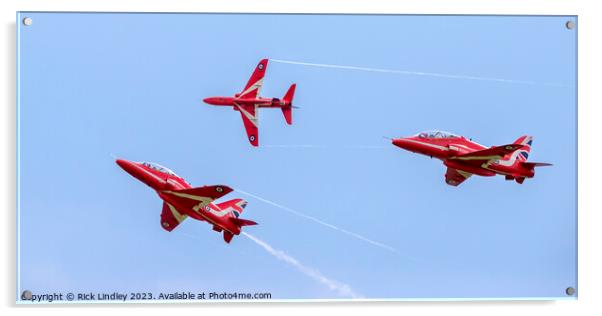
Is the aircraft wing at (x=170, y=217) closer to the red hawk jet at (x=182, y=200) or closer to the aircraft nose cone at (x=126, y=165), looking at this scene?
the red hawk jet at (x=182, y=200)

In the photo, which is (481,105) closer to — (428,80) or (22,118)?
(428,80)

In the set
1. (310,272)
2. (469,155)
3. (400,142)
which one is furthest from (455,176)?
(310,272)

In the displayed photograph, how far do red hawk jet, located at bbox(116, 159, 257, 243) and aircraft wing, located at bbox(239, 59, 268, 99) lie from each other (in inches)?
32.6

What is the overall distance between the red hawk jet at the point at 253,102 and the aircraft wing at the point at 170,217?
32.8 inches

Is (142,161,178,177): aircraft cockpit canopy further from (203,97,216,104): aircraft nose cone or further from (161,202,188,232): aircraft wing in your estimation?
(203,97,216,104): aircraft nose cone

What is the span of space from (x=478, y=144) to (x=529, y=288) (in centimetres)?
124

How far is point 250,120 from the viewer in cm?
798

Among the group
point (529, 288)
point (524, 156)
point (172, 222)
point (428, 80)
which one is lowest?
point (529, 288)

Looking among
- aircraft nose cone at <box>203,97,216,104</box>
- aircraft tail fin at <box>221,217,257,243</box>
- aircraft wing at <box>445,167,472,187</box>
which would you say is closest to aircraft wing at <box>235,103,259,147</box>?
aircraft nose cone at <box>203,97,216,104</box>

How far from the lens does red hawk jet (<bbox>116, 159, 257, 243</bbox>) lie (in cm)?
773

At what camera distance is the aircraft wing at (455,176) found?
26.3 feet

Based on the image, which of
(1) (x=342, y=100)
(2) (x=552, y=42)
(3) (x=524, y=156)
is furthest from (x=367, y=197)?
(2) (x=552, y=42)
